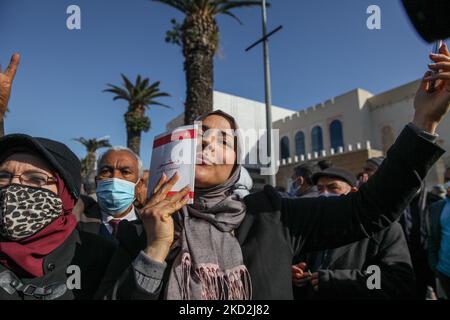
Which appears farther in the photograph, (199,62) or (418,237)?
(199,62)

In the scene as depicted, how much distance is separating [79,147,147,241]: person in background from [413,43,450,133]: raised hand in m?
2.51

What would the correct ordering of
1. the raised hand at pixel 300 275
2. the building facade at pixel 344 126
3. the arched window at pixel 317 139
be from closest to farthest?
the raised hand at pixel 300 275
the building facade at pixel 344 126
the arched window at pixel 317 139

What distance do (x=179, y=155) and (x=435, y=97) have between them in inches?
44.4

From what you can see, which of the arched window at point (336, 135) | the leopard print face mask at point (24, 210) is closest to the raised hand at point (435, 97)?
the leopard print face mask at point (24, 210)

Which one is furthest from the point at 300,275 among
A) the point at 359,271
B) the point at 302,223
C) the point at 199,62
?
the point at 199,62

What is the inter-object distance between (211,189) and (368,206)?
0.76 meters

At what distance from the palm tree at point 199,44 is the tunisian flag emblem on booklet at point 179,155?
7807mm

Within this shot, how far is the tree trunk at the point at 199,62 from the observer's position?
9.70 metres

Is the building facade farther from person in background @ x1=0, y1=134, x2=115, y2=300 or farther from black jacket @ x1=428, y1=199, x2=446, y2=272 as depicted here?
person in background @ x1=0, y1=134, x2=115, y2=300

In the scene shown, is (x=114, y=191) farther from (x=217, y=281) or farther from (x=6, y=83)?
(x=217, y=281)

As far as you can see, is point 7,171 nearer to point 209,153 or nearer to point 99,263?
point 99,263

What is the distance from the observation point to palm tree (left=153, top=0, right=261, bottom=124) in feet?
32.0

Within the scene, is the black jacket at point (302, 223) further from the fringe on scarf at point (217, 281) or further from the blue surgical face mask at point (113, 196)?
the blue surgical face mask at point (113, 196)

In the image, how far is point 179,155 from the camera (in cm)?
147
